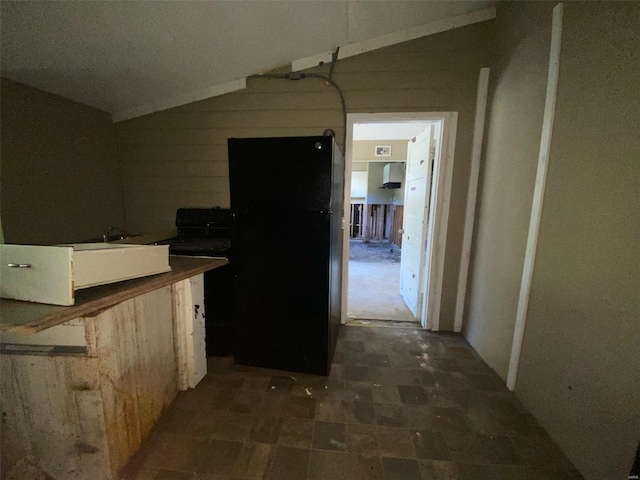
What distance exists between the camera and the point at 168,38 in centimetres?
166

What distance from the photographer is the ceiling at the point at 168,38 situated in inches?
55.1

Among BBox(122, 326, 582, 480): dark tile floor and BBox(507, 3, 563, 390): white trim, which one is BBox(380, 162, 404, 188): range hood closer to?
BBox(507, 3, 563, 390): white trim

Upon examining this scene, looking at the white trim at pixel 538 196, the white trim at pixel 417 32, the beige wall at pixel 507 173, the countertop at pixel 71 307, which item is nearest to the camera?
the countertop at pixel 71 307

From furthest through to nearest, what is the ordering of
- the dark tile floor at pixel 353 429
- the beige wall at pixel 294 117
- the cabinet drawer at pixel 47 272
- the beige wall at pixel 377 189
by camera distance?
1. the beige wall at pixel 377 189
2. the beige wall at pixel 294 117
3. the dark tile floor at pixel 353 429
4. the cabinet drawer at pixel 47 272

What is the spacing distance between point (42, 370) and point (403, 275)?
125 inches

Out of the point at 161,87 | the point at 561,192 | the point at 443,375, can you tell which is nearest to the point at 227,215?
the point at 161,87

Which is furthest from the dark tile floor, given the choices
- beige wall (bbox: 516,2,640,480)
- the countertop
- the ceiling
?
the ceiling

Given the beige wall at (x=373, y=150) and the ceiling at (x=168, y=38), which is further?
the beige wall at (x=373, y=150)

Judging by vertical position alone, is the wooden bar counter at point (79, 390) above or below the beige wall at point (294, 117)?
below

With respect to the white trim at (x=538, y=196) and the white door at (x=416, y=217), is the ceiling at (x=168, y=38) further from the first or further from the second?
the white door at (x=416, y=217)

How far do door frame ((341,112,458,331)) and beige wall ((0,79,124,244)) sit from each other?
2.41 m

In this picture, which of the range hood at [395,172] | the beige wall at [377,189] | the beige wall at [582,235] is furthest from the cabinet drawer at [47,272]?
the beige wall at [377,189]

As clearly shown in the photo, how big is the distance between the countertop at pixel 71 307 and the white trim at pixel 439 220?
2187 millimetres

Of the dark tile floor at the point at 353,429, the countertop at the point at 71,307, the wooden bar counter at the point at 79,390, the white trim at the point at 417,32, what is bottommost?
the dark tile floor at the point at 353,429
